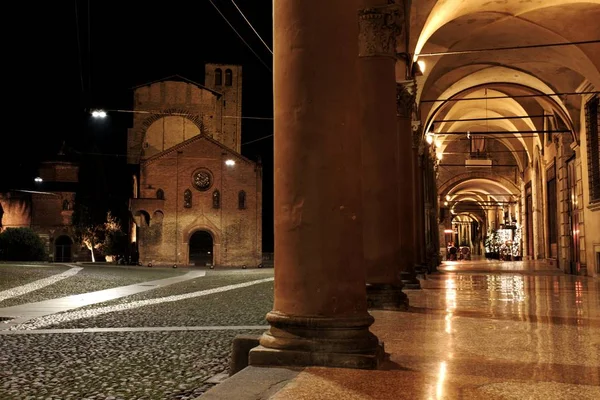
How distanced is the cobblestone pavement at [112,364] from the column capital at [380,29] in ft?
12.4

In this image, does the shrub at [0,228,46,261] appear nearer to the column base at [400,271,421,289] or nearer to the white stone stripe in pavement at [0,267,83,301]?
the white stone stripe in pavement at [0,267,83,301]

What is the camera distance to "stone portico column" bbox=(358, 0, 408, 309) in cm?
792

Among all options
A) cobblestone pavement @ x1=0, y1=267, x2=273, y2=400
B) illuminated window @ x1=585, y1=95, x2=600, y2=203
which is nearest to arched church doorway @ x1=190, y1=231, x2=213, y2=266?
illuminated window @ x1=585, y1=95, x2=600, y2=203

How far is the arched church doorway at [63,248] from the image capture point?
5056 cm

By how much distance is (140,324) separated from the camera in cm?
801

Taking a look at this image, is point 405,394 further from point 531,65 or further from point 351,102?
point 531,65

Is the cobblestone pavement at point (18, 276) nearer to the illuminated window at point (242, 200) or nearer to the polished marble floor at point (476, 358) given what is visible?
the polished marble floor at point (476, 358)

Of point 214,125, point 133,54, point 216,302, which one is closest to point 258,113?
point 214,125

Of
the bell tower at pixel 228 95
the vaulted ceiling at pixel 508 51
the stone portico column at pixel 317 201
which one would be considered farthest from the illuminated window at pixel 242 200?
the stone portico column at pixel 317 201

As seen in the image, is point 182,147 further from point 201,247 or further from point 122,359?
point 122,359

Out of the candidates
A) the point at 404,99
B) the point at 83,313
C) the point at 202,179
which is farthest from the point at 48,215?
the point at 404,99

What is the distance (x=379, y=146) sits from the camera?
8.08 meters

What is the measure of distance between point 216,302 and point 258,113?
4704 cm

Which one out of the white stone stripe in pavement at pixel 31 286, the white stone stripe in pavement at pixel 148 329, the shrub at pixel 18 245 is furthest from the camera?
the shrub at pixel 18 245
